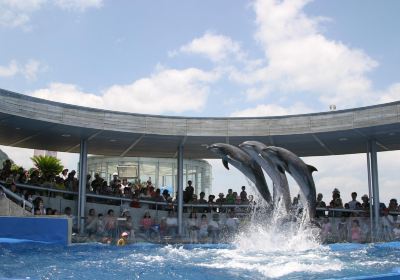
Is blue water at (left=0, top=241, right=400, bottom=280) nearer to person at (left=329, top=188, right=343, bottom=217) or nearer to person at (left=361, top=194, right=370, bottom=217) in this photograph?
person at (left=329, top=188, right=343, bottom=217)

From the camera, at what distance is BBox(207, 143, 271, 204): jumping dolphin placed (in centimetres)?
1336

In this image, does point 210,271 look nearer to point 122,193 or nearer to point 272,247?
point 272,247

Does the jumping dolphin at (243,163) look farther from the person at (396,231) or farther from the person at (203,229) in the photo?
the person at (396,231)

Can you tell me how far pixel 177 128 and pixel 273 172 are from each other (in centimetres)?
509

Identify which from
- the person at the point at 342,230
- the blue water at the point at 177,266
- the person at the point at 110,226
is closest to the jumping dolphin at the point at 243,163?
the blue water at the point at 177,266

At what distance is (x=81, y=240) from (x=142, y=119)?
4.65m

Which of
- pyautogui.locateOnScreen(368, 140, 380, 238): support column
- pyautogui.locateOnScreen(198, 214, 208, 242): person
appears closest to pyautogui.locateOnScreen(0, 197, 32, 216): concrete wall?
pyautogui.locateOnScreen(198, 214, 208, 242): person

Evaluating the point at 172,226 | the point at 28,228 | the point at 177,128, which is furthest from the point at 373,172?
the point at 28,228

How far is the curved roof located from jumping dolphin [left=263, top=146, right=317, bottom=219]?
171 inches

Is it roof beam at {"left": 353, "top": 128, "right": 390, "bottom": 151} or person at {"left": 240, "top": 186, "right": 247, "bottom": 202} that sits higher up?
roof beam at {"left": 353, "top": 128, "right": 390, "bottom": 151}

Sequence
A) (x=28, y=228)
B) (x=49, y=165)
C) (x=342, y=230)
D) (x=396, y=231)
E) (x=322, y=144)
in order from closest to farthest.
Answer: (x=28, y=228)
(x=396, y=231)
(x=342, y=230)
(x=322, y=144)
(x=49, y=165)

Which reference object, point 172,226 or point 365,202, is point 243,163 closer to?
point 172,226

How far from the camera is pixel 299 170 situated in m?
12.7

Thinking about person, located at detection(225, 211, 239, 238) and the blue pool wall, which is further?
person, located at detection(225, 211, 239, 238)
